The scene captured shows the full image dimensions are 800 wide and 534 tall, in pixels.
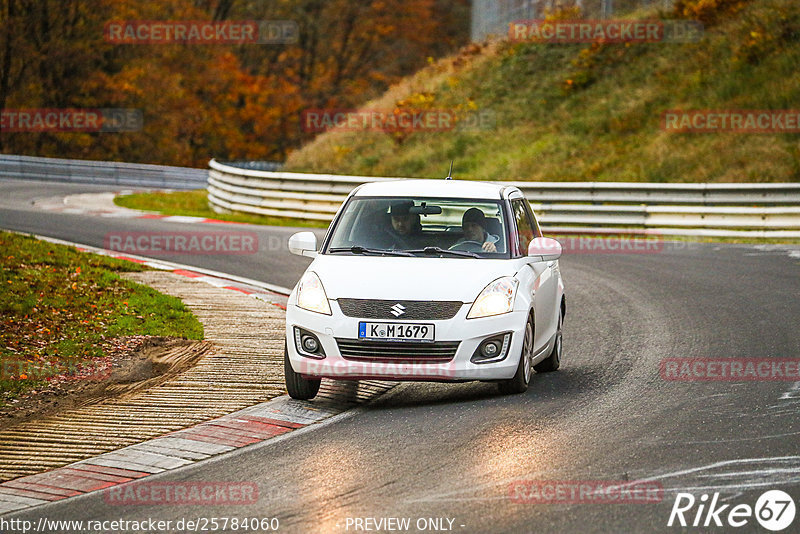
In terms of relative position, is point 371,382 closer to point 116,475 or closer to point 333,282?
point 333,282

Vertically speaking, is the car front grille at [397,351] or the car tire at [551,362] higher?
the car front grille at [397,351]

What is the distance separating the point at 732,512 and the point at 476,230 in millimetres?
4198

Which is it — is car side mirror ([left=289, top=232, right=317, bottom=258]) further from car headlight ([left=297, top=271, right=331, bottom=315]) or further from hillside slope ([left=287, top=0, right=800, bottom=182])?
hillside slope ([left=287, top=0, right=800, bottom=182])

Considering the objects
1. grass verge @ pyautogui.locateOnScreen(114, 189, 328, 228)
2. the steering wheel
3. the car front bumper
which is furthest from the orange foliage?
the car front bumper

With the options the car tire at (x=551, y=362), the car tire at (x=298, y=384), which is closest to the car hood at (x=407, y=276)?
the car tire at (x=298, y=384)

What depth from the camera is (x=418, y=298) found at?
332 inches

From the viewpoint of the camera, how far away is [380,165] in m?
36.6

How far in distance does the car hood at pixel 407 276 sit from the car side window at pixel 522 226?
55 cm

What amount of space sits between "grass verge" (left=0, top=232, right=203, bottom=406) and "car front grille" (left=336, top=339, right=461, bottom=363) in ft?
8.17

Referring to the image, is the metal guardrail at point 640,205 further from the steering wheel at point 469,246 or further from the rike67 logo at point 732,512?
the rike67 logo at point 732,512

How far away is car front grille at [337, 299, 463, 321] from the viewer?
330 inches

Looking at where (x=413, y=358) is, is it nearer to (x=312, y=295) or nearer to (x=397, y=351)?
(x=397, y=351)

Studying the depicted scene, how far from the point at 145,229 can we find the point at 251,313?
1069cm

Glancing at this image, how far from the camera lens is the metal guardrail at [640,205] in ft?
73.0
